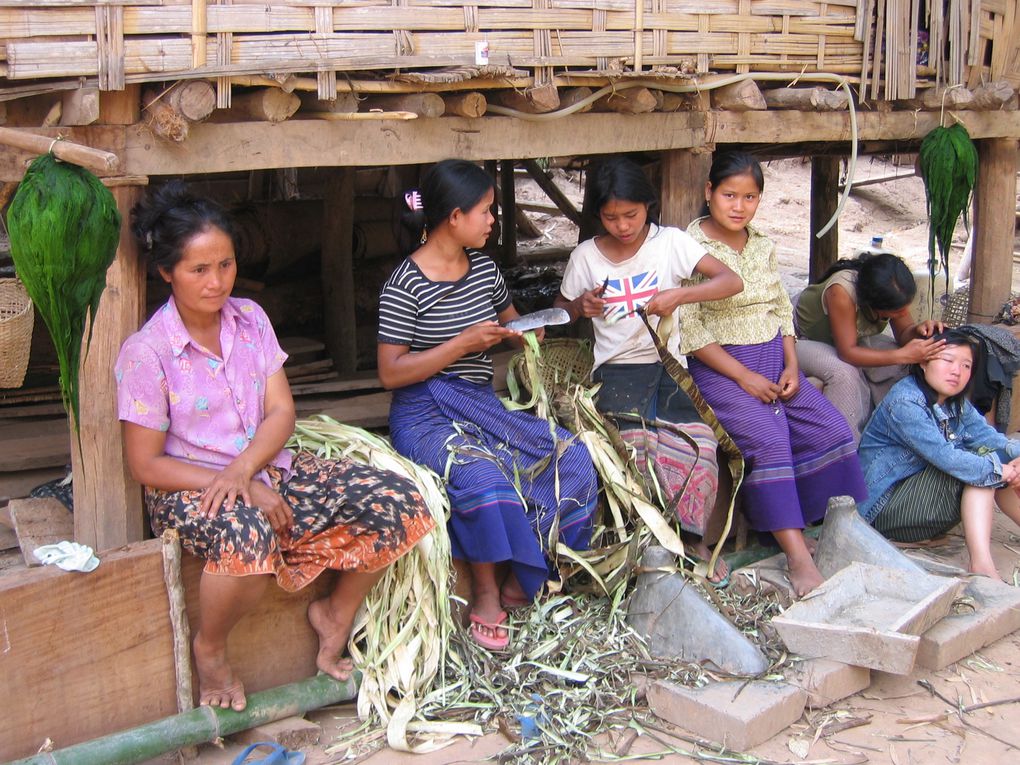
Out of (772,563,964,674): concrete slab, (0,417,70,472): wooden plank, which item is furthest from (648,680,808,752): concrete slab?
(0,417,70,472): wooden plank

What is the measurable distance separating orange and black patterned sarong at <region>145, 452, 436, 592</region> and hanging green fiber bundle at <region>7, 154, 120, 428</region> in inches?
18.9

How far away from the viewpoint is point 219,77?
3.44m

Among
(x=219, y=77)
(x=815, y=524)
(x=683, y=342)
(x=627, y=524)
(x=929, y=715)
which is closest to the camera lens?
(x=219, y=77)

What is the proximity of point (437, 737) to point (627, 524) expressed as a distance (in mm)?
1209

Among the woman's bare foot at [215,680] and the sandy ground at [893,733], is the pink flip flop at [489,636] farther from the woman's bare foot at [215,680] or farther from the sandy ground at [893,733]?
the woman's bare foot at [215,680]

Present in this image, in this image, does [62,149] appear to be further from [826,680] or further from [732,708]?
[826,680]

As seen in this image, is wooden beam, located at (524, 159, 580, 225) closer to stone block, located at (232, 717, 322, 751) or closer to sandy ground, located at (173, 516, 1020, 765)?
sandy ground, located at (173, 516, 1020, 765)

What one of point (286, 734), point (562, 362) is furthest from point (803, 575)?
point (286, 734)

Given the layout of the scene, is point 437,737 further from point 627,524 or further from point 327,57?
point 327,57

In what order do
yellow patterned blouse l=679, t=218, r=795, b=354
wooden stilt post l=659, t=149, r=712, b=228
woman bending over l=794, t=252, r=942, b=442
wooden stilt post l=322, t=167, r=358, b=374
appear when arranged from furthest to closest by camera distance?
wooden stilt post l=322, t=167, r=358, b=374
woman bending over l=794, t=252, r=942, b=442
wooden stilt post l=659, t=149, r=712, b=228
yellow patterned blouse l=679, t=218, r=795, b=354

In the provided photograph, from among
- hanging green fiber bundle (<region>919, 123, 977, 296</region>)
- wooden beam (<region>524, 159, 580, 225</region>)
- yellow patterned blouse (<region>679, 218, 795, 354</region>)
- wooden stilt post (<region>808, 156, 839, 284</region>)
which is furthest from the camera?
wooden stilt post (<region>808, 156, 839, 284</region>)

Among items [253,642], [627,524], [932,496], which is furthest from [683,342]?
[253,642]

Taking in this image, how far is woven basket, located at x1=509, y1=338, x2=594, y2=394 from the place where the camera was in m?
4.83

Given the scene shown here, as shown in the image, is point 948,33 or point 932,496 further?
point 948,33
